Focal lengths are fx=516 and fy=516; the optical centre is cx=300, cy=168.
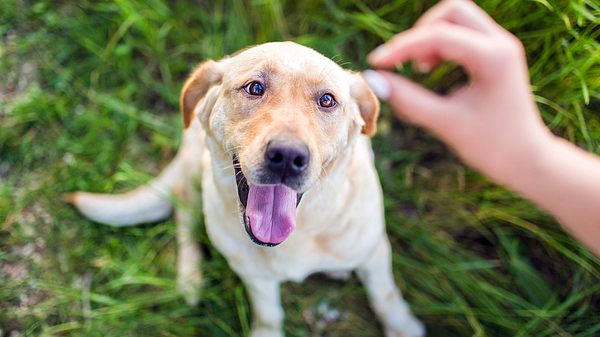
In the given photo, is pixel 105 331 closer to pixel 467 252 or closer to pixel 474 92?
pixel 467 252

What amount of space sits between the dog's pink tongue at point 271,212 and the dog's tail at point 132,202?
0.95 metres

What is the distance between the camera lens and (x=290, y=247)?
81.2 inches

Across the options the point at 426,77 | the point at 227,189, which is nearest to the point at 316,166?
the point at 227,189

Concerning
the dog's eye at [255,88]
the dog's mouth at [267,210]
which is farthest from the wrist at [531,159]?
the dog's eye at [255,88]

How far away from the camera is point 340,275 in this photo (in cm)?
281

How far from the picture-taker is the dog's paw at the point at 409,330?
2666mm

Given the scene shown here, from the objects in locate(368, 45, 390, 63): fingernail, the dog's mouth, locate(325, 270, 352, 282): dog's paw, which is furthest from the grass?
the dog's mouth

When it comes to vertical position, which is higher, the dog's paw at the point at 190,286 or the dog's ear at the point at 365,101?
the dog's ear at the point at 365,101

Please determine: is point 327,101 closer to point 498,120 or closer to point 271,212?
point 271,212

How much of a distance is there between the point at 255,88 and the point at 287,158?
0.35m

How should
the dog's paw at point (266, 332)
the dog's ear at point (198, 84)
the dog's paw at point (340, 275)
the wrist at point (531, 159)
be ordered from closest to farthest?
→ the dog's ear at point (198, 84) < the wrist at point (531, 159) < the dog's paw at point (266, 332) < the dog's paw at point (340, 275)

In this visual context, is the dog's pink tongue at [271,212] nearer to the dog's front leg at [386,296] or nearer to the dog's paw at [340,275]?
the dog's front leg at [386,296]

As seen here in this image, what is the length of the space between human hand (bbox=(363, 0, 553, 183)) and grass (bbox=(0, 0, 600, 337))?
0.86 ft

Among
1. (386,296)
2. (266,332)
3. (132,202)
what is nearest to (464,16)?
(386,296)
